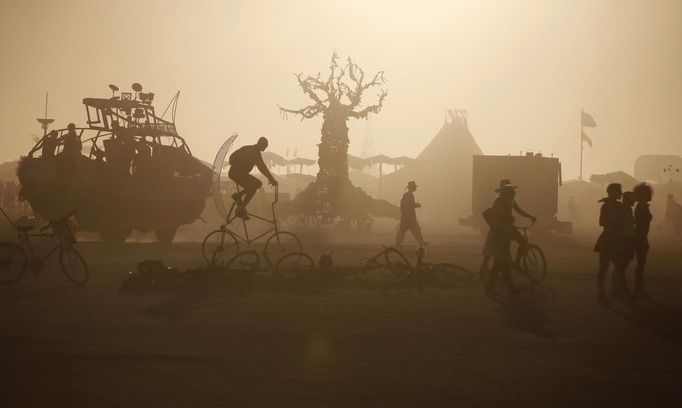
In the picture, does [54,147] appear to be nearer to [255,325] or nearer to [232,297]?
[232,297]

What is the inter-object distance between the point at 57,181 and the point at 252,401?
20.1 meters

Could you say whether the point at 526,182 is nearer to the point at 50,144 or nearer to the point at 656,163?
the point at 50,144

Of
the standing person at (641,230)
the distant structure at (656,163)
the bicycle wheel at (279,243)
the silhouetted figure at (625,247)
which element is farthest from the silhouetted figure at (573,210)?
the distant structure at (656,163)

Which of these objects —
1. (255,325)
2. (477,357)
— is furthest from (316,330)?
(477,357)

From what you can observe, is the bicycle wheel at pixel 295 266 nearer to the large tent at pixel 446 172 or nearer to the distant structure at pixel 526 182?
the distant structure at pixel 526 182

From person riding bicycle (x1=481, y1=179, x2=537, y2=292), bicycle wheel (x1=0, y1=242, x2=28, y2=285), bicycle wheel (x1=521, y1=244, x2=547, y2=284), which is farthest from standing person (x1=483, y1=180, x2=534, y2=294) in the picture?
bicycle wheel (x1=0, y1=242, x2=28, y2=285)

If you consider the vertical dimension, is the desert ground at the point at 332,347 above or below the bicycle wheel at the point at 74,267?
below

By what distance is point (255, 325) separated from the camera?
416 inches

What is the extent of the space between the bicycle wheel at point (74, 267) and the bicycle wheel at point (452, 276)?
18.8 feet

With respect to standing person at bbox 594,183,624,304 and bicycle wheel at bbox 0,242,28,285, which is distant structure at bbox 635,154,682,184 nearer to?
standing person at bbox 594,183,624,304

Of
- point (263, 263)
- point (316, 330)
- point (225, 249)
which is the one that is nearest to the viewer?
point (316, 330)

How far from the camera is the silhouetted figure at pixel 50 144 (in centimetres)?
2569

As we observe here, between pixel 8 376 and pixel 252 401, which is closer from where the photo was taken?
pixel 252 401

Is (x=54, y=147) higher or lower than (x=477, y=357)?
higher
